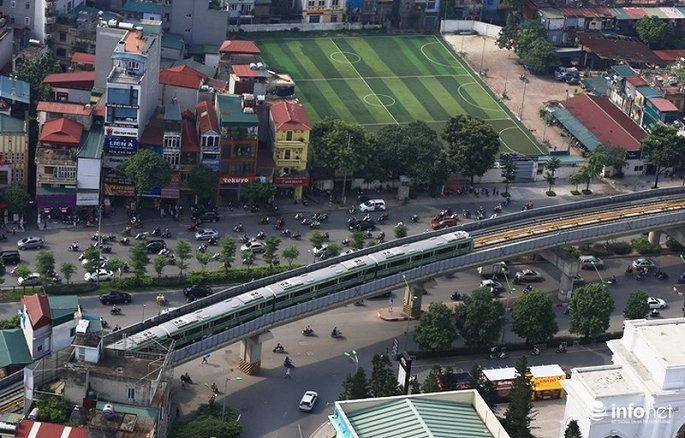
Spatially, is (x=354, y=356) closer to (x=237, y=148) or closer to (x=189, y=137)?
(x=237, y=148)

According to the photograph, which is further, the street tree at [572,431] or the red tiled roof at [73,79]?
the red tiled roof at [73,79]

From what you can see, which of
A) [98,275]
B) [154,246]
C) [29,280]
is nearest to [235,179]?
[154,246]

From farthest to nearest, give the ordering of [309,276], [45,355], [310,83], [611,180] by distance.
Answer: [310,83], [611,180], [309,276], [45,355]

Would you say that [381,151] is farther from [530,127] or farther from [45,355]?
[45,355]

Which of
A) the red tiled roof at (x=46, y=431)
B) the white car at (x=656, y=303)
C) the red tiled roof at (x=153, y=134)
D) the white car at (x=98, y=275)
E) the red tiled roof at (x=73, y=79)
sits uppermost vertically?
the red tiled roof at (x=73, y=79)

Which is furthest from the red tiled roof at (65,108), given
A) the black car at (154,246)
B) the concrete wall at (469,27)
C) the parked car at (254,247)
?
the concrete wall at (469,27)

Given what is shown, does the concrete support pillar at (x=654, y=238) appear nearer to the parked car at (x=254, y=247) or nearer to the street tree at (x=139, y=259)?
the parked car at (x=254, y=247)

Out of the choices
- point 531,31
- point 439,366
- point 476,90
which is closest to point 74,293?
point 439,366
